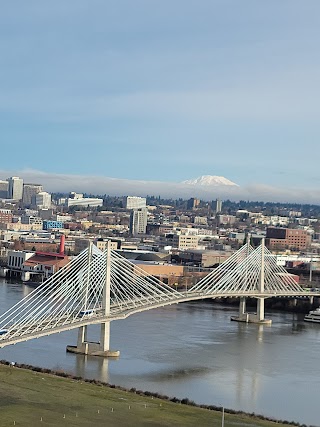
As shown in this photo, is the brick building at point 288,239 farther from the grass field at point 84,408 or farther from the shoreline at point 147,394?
the grass field at point 84,408

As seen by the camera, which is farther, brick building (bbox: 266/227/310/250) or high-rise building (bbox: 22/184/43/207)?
high-rise building (bbox: 22/184/43/207)

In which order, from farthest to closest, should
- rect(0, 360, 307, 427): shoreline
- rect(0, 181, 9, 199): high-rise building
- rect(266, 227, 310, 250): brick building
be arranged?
rect(0, 181, 9, 199): high-rise building
rect(266, 227, 310, 250): brick building
rect(0, 360, 307, 427): shoreline

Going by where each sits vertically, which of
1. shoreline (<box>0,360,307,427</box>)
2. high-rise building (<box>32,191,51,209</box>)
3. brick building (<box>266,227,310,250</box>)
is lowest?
shoreline (<box>0,360,307,427</box>)

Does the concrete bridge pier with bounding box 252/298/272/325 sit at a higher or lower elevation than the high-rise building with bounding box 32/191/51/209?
lower

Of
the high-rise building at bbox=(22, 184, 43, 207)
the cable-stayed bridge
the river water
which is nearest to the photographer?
the river water

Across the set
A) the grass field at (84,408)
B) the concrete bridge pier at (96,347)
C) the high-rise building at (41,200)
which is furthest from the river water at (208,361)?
the high-rise building at (41,200)

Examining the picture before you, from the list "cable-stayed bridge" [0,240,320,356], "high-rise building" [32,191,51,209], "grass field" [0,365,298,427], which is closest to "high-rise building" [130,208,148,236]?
"high-rise building" [32,191,51,209]

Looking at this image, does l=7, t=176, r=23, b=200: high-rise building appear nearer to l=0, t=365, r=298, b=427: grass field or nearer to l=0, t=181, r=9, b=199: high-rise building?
l=0, t=181, r=9, b=199: high-rise building
